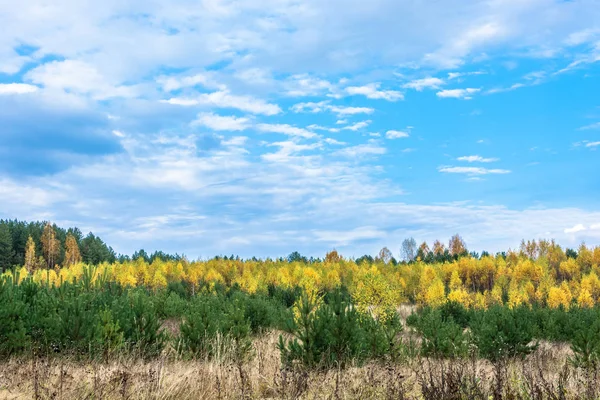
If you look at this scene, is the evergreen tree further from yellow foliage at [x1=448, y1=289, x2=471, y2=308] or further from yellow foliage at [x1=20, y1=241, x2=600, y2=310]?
yellow foliage at [x1=448, y1=289, x2=471, y2=308]

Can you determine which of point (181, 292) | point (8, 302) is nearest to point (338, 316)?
point (8, 302)

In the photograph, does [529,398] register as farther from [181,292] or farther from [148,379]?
[181,292]

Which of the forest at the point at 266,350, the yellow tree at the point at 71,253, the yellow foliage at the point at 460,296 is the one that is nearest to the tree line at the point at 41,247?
the yellow tree at the point at 71,253

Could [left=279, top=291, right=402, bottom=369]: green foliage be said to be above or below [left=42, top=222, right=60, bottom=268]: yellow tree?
below

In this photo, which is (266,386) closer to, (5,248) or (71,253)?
(5,248)

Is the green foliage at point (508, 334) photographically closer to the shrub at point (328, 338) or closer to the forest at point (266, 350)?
the forest at point (266, 350)

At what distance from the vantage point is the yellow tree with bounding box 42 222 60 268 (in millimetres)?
103062

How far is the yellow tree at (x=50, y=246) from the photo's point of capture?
4058 inches

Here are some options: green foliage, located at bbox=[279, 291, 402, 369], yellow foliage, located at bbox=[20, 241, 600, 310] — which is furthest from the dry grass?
yellow foliage, located at bbox=[20, 241, 600, 310]

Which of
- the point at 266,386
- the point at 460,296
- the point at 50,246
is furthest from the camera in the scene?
the point at 50,246

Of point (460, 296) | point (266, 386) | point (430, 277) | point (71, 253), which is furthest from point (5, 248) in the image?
point (266, 386)

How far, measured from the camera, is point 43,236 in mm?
105938

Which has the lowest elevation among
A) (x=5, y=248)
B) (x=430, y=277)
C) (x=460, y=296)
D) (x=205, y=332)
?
(x=460, y=296)

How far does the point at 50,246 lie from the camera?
103m
